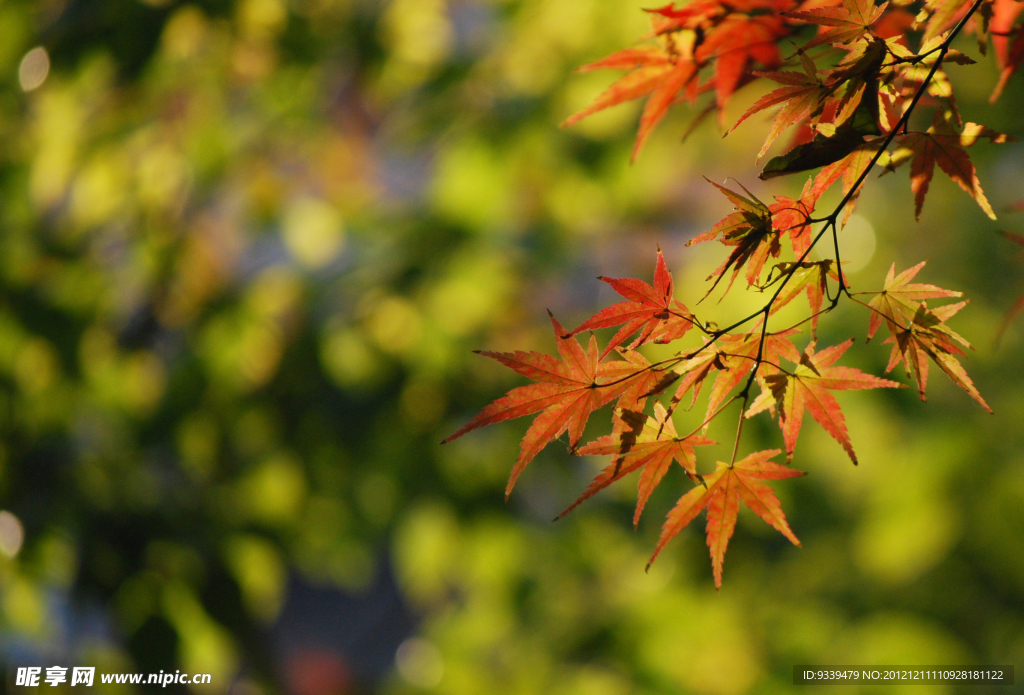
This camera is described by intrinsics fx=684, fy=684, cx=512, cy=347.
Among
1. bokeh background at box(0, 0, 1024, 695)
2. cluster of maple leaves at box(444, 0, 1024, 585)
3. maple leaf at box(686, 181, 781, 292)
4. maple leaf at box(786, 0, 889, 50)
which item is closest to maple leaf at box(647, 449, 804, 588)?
cluster of maple leaves at box(444, 0, 1024, 585)

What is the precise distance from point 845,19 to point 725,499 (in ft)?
0.80

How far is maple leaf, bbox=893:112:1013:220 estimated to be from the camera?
33 cm

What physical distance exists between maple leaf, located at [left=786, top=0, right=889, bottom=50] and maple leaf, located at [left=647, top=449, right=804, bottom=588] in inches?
8.1

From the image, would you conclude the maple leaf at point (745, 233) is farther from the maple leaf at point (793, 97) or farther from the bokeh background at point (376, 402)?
the bokeh background at point (376, 402)

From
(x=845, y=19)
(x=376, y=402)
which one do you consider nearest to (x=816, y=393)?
(x=845, y=19)

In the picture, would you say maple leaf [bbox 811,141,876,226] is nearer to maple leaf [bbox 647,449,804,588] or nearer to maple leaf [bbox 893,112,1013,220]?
maple leaf [bbox 893,112,1013,220]

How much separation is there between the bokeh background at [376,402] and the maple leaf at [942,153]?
877 mm

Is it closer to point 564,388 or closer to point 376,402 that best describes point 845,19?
point 564,388

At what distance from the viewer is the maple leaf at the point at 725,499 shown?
0.36m

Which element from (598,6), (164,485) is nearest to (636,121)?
(598,6)

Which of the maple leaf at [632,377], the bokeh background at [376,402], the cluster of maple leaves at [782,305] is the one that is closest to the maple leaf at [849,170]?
the cluster of maple leaves at [782,305]

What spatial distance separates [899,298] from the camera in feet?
1.15

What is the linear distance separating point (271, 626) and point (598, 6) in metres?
4.17

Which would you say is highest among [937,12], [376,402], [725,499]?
[937,12]
